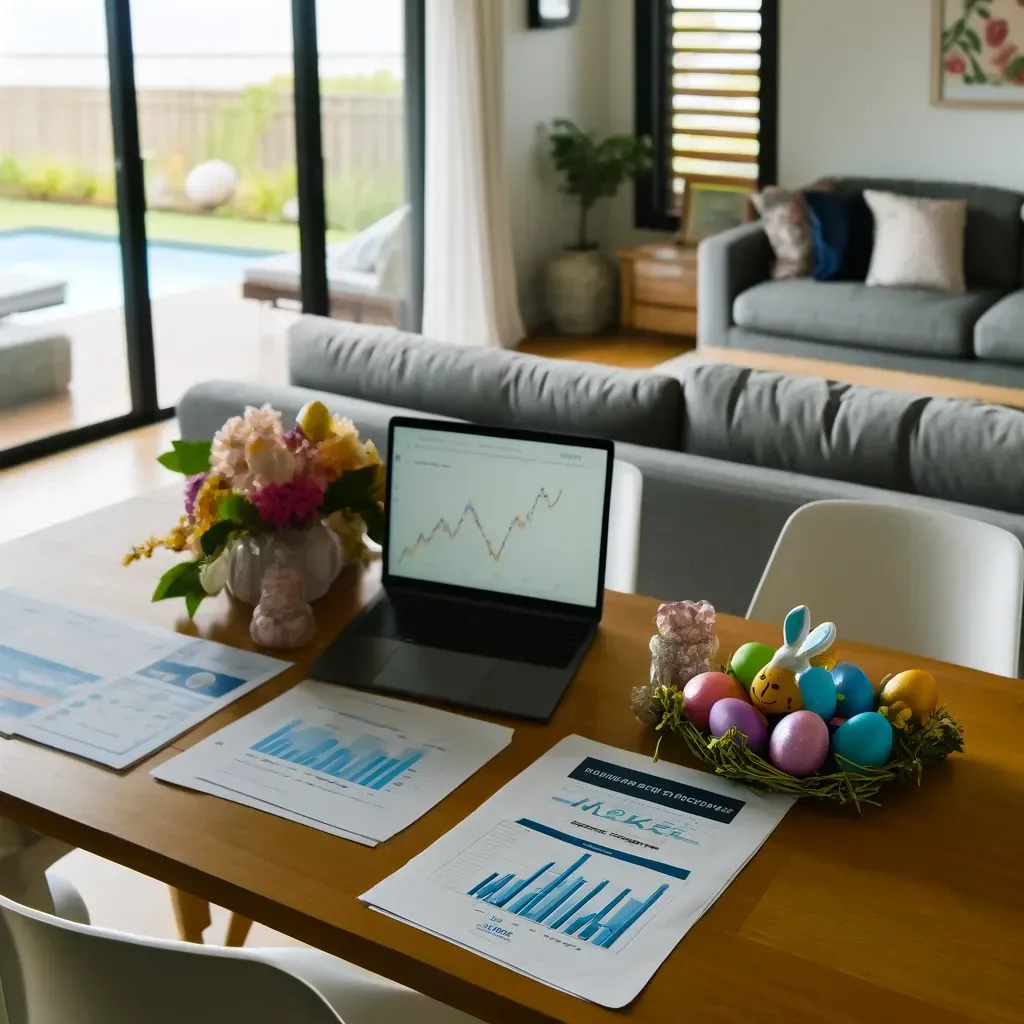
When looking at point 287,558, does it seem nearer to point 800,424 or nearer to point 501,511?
point 501,511

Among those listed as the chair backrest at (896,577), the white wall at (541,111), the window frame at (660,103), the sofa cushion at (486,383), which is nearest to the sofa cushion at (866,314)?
the window frame at (660,103)

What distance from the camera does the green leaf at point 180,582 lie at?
6.10ft

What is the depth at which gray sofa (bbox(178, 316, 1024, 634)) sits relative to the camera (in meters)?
2.48

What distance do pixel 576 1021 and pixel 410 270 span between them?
5392mm

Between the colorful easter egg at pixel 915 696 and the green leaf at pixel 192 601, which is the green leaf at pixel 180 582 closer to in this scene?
the green leaf at pixel 192 601

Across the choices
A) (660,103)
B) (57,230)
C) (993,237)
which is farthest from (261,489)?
(660,103)

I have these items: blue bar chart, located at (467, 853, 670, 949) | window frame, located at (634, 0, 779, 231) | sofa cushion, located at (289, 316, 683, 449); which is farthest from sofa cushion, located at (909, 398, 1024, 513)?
window frame, located at (634, 0, 779, 231)

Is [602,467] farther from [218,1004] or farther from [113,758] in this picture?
[218,1004]

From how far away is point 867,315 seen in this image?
5.43 m

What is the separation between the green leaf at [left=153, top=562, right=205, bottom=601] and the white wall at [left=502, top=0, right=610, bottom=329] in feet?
15.8

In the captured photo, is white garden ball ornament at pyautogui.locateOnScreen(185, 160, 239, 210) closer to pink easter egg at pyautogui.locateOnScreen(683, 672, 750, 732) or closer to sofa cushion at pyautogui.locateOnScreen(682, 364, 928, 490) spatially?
sofa cushion at pyautogui.locateOnScreen(682, 364, 928, 490)

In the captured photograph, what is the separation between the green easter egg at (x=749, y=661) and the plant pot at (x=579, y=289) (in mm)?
5164

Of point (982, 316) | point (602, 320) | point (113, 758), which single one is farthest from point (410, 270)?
point (113, 758)

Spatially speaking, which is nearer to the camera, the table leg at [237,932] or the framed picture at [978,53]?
the table leg at [237,932]
